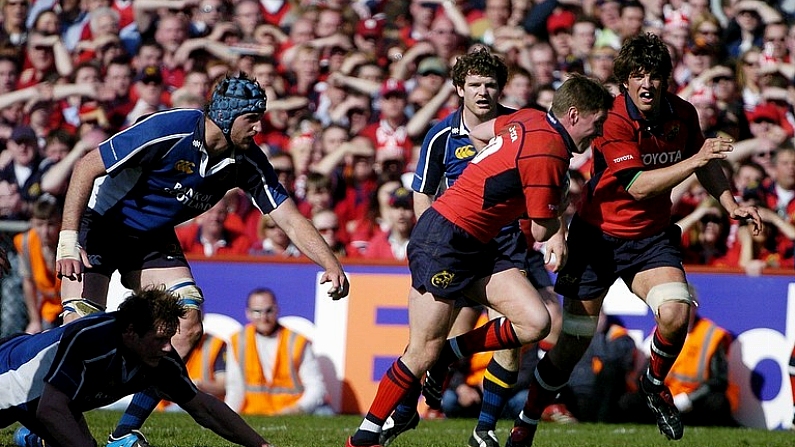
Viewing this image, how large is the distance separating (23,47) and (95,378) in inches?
387

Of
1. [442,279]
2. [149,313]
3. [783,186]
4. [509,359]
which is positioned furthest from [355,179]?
[149,313]

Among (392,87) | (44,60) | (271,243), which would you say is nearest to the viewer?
(271,243)

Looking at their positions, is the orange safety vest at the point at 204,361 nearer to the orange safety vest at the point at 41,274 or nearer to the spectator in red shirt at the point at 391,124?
the orange safety vest at the point at 41,274

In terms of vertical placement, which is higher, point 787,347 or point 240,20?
point 240,20

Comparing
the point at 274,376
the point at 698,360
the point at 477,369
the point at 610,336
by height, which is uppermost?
the point at 610,336

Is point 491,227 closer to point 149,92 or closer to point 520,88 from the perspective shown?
point 520,88

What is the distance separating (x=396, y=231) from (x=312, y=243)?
4282 mm

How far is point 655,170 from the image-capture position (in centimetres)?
766

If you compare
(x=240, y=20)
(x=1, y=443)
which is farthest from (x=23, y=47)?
(x=1, y=443)

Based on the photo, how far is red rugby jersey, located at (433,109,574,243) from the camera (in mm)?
6652

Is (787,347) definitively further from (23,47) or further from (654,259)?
(23,47)

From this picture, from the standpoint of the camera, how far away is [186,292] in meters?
7.54

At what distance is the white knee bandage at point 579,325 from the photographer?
7.95 meters

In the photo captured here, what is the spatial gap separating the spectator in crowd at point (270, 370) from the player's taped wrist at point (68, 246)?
4.08 metres
